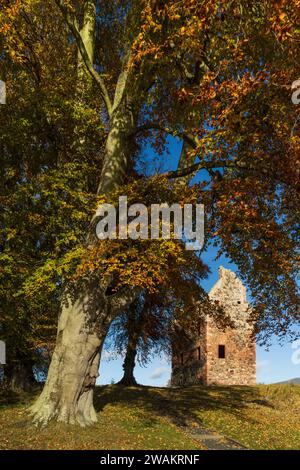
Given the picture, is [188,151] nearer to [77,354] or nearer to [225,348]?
[77,354]

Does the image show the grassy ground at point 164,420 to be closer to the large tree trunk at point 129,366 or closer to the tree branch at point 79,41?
the large tree trunk at point 129,366

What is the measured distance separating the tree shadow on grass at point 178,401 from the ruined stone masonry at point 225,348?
6968 mm

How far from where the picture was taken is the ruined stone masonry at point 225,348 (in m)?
36.8

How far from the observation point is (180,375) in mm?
42188

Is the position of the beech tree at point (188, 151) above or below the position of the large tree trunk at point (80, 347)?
above

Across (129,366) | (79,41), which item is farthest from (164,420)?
(79,41)

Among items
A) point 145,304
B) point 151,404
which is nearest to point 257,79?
point 151,404

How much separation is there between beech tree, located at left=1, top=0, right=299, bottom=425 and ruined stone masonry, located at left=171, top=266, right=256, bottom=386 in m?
19.0

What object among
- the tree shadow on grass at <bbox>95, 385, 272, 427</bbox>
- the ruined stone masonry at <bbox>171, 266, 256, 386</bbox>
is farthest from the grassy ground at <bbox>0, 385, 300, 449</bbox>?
the ruined stone masonry at <bbox>171, 266, 256, 386</bbox>

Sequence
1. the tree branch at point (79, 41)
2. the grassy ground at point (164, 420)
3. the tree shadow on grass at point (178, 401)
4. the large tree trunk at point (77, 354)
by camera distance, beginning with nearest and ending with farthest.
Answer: the grassy ground at point (164, 420) < the large tree trunk at point (77, 354) < the tree branch at point (79, 41) < the tree shadow on grass at point (178, 401)

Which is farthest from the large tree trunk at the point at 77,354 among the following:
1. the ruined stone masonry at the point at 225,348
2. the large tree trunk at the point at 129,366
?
the ruined stone masonry at the point at 225,348

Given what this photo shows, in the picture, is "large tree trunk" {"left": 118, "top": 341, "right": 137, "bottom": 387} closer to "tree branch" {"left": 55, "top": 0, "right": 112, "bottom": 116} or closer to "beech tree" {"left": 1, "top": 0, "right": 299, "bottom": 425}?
"beech tree" {"left": 1, "top": 0, "right": 299, "bottom": 425}

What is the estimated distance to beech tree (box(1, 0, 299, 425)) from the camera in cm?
1329

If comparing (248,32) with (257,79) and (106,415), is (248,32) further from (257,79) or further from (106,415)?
(106,415)
